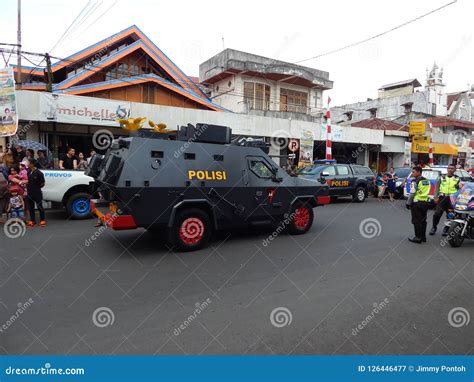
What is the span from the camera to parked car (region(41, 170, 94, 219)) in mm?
8938

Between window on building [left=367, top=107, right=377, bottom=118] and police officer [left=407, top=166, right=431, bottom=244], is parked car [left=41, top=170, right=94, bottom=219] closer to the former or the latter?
police officer [left=407, top=166, right=431, bottom=244]

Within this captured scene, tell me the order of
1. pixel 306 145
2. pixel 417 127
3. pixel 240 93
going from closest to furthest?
pixel 306 145 < pixel 240 93 < pixel 417 127

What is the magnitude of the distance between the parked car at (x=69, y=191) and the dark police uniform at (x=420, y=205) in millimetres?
8111

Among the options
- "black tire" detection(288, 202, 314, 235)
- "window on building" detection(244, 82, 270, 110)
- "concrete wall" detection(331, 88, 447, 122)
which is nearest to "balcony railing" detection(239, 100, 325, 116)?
"window on building" detection(244, 82, 270, 110)

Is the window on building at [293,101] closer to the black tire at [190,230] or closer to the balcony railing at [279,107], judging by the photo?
the balcony railing at [279,107]

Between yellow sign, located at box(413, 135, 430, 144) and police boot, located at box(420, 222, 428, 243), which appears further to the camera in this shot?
yellow sign, located at box(413, 135, 430, 144)

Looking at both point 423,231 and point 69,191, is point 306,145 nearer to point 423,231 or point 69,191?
point 423,231

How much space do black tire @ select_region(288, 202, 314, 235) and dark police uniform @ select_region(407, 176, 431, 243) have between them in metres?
2.21

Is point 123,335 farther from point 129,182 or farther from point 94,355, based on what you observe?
point 129,182

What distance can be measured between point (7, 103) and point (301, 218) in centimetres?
1114

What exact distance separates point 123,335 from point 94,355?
35 centimetres

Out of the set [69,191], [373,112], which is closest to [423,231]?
[69,191]

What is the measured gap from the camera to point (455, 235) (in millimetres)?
6902

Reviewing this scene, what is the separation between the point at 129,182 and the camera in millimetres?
5656
